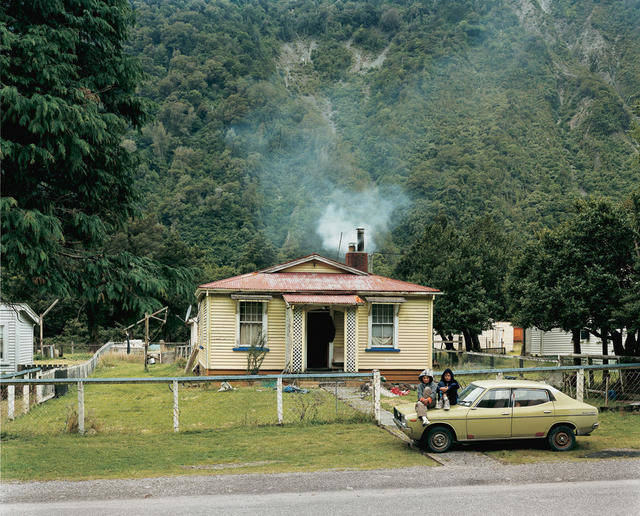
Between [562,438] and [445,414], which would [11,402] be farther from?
[562,438]

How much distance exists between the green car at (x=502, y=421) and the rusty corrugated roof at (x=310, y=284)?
13.5 m

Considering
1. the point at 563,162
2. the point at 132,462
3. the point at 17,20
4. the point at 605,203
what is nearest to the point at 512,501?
the point at 132,462

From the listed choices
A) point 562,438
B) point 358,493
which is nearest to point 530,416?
point 562,438

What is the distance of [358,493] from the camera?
30.7ft

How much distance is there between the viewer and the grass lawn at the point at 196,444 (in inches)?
434

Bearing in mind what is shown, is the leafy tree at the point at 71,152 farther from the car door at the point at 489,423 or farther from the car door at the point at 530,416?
the car door at the point at 530,416

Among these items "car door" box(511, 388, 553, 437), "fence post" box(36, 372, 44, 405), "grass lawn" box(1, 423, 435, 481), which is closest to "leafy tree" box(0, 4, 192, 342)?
"grass lawn" box(1, 423, 435, 481)

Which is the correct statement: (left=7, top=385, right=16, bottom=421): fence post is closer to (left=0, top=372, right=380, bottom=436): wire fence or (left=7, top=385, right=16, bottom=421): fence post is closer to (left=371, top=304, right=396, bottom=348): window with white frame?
(left=0, top=372, right=380, bottom=436): wire fence

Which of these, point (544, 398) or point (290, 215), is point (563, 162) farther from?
point (544, 398)

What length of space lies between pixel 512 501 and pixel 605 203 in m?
14.9

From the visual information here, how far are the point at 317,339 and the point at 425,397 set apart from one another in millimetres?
15094

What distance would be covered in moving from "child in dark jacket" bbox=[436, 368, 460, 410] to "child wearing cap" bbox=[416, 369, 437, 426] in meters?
0.12

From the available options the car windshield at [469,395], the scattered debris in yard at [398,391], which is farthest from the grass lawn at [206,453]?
the scattered debris in yard at [398,391]

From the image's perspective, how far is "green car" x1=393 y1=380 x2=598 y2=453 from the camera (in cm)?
1237
